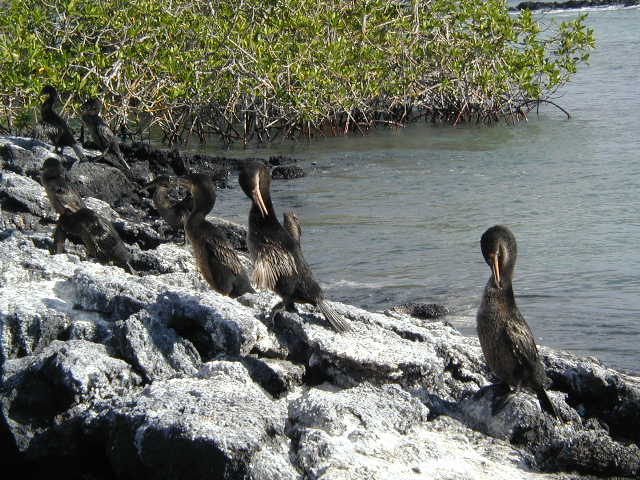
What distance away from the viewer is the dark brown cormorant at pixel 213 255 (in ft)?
18.7

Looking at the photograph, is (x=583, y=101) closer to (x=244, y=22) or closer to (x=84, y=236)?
(x=244, y=22)

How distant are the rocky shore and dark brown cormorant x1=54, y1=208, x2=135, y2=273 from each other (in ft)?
4.20

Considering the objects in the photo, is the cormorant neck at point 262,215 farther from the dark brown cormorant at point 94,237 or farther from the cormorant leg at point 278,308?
the dark brown cormorant at point 94,237

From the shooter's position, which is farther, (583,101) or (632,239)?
(583,101)

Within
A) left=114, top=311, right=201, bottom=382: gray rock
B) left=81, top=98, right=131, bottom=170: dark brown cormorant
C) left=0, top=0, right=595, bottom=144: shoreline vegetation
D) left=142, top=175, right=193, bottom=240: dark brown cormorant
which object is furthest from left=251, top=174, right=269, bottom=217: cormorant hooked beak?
left=0, top=0, right=595, bottom=144: shoreline vegetation

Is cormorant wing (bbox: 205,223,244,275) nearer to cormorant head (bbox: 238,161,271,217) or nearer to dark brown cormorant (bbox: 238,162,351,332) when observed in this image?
dark brown cormorant (bbox: 238,162,351,332)

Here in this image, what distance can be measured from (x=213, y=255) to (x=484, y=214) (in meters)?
6.10

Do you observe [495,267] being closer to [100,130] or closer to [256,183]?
[256,183]

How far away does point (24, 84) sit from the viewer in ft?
39.4

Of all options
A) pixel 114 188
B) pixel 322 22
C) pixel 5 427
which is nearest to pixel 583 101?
pixel 322 22

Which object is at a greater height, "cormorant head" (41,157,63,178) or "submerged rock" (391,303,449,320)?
"cormorant head" (41,157,63,178)

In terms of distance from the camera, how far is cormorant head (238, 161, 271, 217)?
16.9 ft

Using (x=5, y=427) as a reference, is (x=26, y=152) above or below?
above

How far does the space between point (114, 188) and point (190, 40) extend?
4.32 metres
